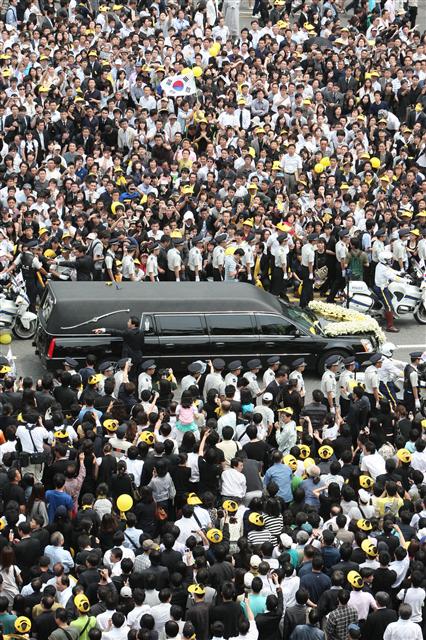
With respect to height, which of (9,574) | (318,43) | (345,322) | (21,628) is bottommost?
(345,322)

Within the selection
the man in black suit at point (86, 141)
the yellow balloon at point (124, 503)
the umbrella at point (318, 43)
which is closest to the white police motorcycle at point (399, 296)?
A: the man in black suit at point (86, 141)

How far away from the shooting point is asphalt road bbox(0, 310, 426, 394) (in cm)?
2295

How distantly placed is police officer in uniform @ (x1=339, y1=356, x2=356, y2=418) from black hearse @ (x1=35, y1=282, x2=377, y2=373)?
6.38 feet

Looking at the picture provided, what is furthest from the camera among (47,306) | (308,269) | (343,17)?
(343,17)

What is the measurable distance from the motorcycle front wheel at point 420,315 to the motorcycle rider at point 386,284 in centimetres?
49

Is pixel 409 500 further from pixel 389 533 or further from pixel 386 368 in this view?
pixel 386 368

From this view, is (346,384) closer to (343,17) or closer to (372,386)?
(372,386)

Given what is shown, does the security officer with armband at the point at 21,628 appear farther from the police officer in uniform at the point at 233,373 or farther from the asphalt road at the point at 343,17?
the asphalt road at the point at 343,17

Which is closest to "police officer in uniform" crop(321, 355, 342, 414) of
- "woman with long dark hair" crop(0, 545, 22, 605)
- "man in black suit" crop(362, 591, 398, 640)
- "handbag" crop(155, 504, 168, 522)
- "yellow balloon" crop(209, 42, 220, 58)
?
"handbag" crop(155, 504, 168, 522)

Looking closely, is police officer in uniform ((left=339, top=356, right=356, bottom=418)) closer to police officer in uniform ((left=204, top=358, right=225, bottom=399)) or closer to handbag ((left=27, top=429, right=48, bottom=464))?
police officer in uniform ((left=204, top=358, right=225, bottom=399))

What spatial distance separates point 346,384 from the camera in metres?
20.8

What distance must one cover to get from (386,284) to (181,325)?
4915mm

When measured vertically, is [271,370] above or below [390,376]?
above

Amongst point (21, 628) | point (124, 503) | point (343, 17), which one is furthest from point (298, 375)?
point (343, 17)
